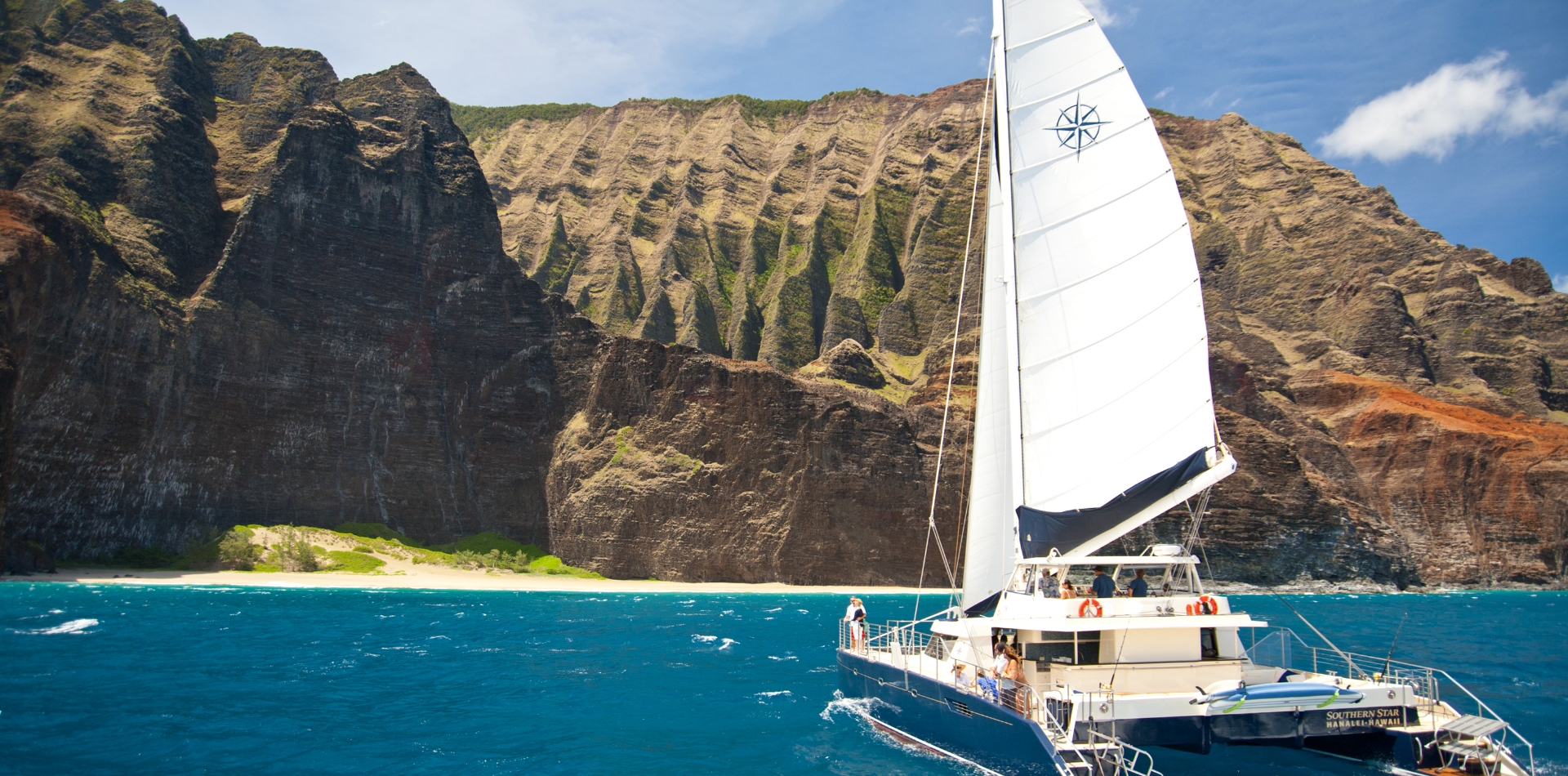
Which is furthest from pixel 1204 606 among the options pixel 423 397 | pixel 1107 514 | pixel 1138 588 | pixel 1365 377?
pixel 1365 377

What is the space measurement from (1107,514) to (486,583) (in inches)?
2279

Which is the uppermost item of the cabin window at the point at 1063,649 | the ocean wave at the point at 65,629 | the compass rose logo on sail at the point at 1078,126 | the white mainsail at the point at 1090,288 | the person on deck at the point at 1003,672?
the compass rose logo on sail at the point at 1078,126

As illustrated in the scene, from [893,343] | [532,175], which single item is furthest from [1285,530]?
[532,175]

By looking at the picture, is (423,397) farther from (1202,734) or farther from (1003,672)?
(1202,734)

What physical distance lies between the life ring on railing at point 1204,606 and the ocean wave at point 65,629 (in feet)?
118

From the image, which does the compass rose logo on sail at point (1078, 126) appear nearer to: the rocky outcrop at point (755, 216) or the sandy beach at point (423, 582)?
the sandy beach at point (423, 582)

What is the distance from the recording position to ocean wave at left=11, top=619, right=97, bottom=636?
31928 millimetres

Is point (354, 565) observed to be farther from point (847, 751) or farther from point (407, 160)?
point (847, 751)

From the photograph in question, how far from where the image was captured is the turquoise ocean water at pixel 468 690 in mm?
17422

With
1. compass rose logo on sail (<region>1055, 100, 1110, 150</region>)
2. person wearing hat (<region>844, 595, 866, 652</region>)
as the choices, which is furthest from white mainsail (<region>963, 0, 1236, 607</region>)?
person wearing hat (<region>844, 595, 866, 652</region>)

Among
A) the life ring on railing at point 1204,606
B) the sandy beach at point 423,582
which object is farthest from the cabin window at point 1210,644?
the sandy beach at point 423,582

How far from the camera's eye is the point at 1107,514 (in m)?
18.0

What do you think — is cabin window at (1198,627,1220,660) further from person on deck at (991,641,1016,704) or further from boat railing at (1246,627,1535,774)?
person on deck at (991,641,1016,704)

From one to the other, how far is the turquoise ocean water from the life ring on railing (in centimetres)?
285
